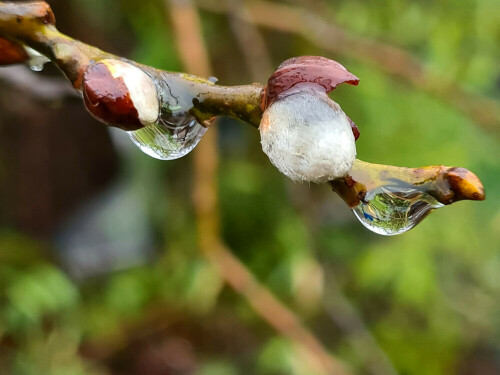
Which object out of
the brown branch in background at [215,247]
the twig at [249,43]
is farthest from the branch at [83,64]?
the twig at [249,43]

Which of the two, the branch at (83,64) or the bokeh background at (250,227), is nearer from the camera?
the branch at (83,64)

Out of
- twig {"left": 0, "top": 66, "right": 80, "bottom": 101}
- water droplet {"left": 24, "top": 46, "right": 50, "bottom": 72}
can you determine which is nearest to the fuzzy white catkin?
water droplet {"left": 24, "top": 46, "right": 50, "bottom": 72}

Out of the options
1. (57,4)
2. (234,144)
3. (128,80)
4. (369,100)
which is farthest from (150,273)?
(128,80)

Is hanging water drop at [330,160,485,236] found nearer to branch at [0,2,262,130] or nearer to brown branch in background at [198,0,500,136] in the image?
branch at [0,2,262,130]

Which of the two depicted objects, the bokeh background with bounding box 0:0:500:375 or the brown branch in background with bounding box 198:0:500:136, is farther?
the brown branch in background with bounding box 198:0:500:136

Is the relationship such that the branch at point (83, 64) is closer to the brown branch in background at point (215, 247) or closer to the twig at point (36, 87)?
the twig at point (36, 87)

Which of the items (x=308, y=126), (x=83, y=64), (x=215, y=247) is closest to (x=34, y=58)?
(x=83, y=64)

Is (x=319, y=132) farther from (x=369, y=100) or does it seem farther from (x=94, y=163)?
(x=94, y=163)

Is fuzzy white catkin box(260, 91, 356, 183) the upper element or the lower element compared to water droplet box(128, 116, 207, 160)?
upper
